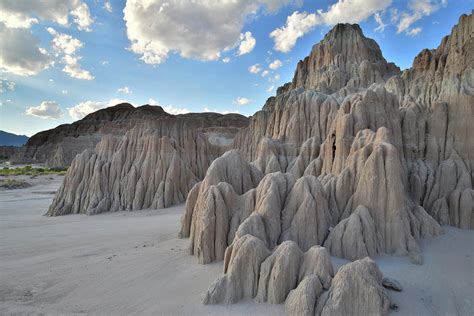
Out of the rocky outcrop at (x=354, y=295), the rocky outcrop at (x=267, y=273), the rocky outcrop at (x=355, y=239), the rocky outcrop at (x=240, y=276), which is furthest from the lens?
the rocky outcrop at (x=355, y=239)

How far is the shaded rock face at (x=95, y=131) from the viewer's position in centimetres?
7141

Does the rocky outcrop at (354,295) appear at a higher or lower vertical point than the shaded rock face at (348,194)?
lower

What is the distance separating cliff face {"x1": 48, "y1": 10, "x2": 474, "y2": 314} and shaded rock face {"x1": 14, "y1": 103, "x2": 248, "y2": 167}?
36.7 m

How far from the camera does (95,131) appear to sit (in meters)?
84.2

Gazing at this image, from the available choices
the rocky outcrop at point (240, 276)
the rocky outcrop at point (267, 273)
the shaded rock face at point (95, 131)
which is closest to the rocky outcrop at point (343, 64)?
the rocky outcrop at point (267, 273)

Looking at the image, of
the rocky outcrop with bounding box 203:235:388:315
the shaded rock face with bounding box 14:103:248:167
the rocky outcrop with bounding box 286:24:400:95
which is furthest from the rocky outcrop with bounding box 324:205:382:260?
the shaded rock face with bounding box 14:103:248:167

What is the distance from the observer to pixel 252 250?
8492 millimetres

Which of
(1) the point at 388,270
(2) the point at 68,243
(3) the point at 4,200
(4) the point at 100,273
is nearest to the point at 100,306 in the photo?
(4) the point at 100,273

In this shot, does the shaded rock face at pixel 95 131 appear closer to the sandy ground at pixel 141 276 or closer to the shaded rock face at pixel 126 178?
the shaded rock face at pixel 126 178

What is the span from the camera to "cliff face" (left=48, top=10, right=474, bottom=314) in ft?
26.9

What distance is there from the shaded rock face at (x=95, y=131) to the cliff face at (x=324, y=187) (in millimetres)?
36654

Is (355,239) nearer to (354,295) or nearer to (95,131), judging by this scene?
(354,295)

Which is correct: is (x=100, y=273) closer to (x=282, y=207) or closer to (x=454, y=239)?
(x=282, y=207)

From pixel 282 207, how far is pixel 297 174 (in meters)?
6.27
